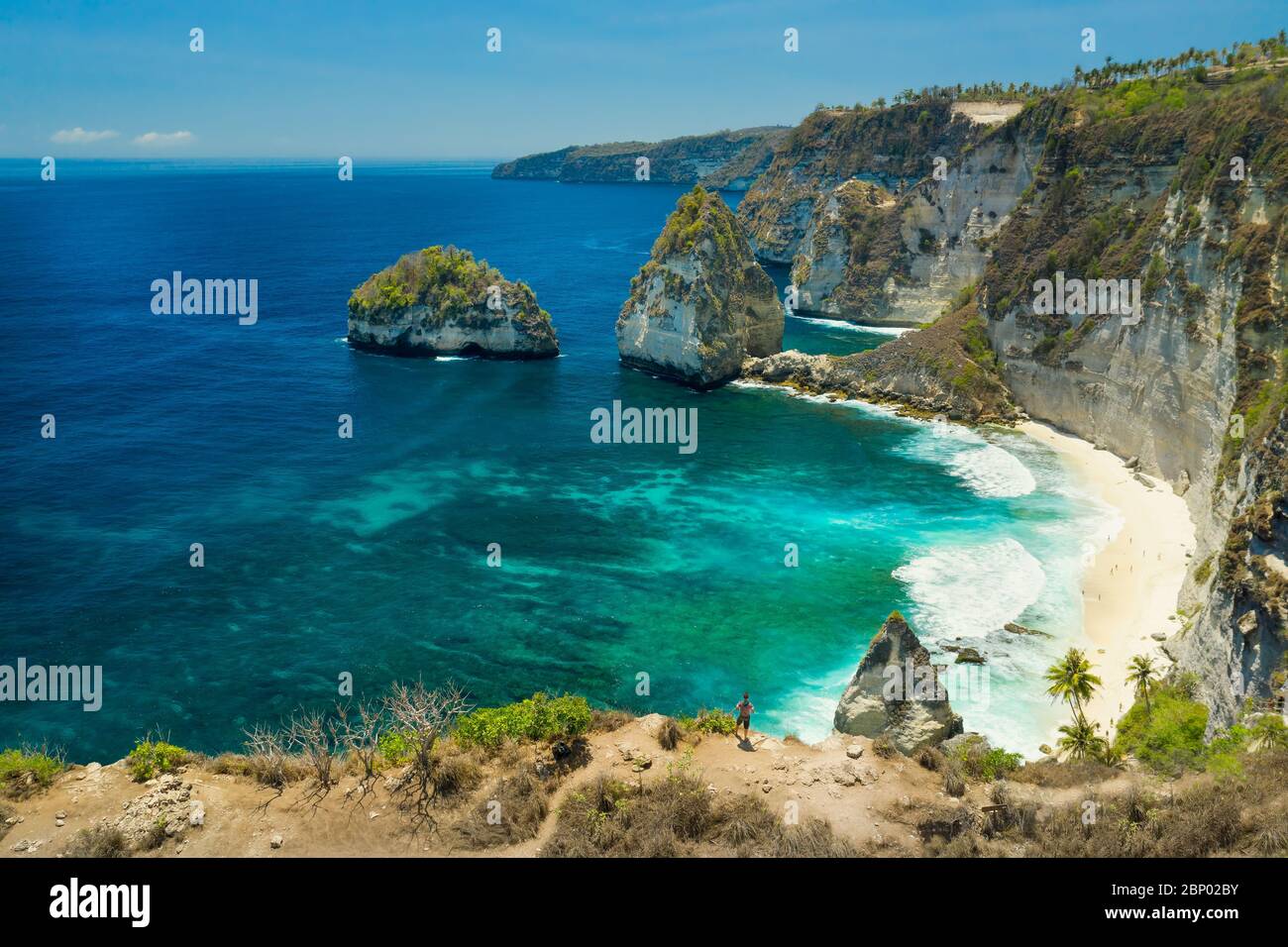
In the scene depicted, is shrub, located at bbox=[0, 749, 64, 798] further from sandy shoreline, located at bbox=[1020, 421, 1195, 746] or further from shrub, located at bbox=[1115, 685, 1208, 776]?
sandy shoreline, located at bbox=[1020, 421, 1195, 746]

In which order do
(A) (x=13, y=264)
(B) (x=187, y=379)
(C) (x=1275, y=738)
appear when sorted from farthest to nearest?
(A) (x=13, y=264) < (B) (x=187, y=379) < (C) (x=1275, y=738)

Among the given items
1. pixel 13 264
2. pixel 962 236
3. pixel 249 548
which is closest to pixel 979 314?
pixel 962 236

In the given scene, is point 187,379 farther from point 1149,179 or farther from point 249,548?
point 1149,179

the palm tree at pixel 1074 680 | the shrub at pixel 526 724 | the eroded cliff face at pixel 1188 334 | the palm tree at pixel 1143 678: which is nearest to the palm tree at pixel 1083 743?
the palm tree at pixel 1074 680

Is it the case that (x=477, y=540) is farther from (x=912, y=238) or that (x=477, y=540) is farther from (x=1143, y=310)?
(x=912, y=238)
